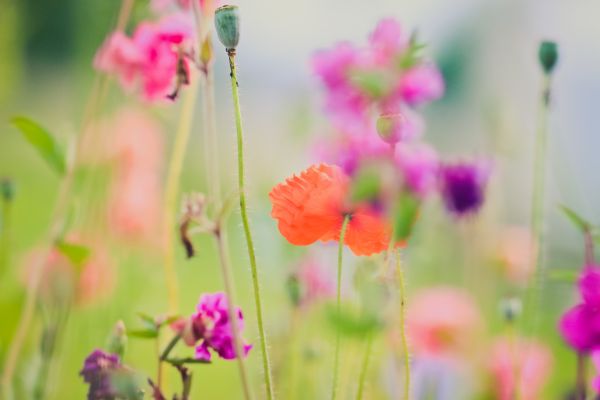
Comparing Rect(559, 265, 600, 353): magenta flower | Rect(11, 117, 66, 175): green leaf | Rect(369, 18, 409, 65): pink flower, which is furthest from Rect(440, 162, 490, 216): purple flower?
Rect(11, 117, 66, 175): green leaf

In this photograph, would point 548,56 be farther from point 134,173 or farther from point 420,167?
point 134,173

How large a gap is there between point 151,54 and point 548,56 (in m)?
0.32

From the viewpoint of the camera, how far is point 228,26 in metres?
0.48

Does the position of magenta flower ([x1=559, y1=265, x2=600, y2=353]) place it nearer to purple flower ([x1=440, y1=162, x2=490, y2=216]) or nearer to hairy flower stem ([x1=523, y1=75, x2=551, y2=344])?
Result: hairy flower stem ([x1=523, y1=75, x2=551, y2=344])

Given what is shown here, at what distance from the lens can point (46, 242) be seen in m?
0.71

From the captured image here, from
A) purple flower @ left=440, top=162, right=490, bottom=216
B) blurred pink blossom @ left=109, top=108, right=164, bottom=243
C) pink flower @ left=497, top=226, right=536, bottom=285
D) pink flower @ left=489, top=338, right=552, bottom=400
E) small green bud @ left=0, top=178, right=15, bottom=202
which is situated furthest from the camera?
pink flower @ left=497, top=226, right=536, bottom=285

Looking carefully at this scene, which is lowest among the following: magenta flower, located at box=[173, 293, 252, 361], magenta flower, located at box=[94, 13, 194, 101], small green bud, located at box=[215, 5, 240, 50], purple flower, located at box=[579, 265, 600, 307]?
magenta flower, located at box=[173, 293, 252, 361]

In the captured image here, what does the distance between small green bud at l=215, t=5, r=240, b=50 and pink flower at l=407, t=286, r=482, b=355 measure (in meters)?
0.61

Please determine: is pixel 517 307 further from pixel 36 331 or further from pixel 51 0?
pixel 51 0

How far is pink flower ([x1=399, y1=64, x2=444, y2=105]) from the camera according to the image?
890mm

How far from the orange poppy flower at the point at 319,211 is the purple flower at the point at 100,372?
13cm

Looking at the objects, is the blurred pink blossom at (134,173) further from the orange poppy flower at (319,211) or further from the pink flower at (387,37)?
the orange poppy flower at (319,211)

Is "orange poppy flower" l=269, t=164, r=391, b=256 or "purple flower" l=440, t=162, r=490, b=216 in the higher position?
"purple flower" l=440, t=162, r=490, b=216

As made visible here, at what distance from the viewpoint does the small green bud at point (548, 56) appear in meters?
0.68
